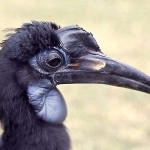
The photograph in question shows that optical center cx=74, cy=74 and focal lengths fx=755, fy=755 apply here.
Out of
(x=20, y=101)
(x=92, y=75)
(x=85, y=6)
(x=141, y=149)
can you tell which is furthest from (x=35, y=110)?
(x=85, y=6)

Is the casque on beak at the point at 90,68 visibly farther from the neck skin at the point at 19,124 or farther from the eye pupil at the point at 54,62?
the neck skin at the point at 19,124

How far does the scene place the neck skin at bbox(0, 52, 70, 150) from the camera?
4.27 metres

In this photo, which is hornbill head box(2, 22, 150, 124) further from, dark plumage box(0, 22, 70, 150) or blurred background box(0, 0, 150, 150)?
blurred background box(0, 0, 150, 150)

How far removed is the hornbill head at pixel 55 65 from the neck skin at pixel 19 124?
4 centimetres

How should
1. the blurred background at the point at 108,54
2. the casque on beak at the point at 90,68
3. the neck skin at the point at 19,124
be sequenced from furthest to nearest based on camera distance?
1. the blurred background at the point at 108,54
2. the casque on beak at the point at 90,68
3. the neck skin at the point at 19,124

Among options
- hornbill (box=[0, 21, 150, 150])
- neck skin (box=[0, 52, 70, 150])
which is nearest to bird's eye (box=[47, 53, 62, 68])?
hornbill (box=[0, 21, 150, 150])

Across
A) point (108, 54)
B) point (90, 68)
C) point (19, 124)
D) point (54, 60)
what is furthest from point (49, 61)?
point (108, 54)

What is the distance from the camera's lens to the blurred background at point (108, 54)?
23.8 ft

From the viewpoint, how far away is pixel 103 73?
14.4 ft

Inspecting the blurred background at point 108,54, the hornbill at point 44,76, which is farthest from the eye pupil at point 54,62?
the blurred background at point 108,54

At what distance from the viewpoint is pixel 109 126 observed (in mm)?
7453

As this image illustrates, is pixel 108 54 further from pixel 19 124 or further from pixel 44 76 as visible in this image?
pixel 19 124

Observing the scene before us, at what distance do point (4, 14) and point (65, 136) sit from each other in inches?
230

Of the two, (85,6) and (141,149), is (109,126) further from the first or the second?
(85,6)
